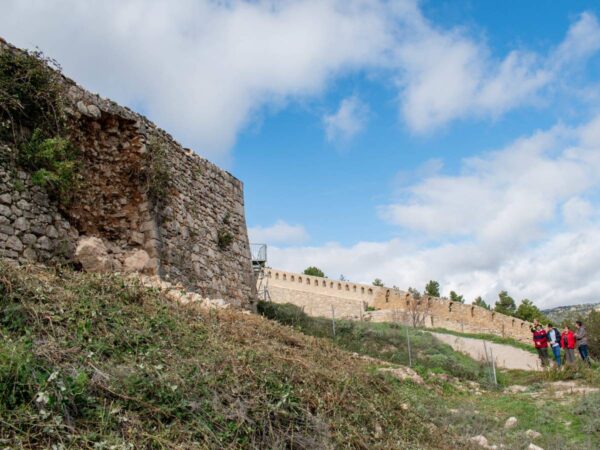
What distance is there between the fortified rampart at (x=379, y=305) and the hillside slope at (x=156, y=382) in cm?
2683

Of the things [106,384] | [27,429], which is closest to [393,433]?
[106,384]

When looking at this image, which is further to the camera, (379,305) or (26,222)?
(379,305)

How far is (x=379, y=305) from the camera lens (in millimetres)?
38094

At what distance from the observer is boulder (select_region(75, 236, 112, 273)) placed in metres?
7.59

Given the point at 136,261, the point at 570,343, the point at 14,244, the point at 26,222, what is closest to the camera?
the point at 14,244

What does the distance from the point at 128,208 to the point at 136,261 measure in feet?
3.08

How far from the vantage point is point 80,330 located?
4.76 meters

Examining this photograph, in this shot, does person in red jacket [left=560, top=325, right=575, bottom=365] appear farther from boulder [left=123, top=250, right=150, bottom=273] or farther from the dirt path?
boulder [left=123, top=250, right=150, bottom=273]

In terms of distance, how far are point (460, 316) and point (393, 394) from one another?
33486 millimetres

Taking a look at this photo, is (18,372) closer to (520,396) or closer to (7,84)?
(7,84)

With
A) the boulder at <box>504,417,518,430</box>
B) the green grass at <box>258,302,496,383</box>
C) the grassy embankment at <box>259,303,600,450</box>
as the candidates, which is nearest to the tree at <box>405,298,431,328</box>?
the green grass at <box>258,302,496,383</box>

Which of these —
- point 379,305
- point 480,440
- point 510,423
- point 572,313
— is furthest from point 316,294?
point 480,440

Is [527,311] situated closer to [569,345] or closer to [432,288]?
[432,288]

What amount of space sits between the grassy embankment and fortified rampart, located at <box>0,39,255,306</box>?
284 centimetres
